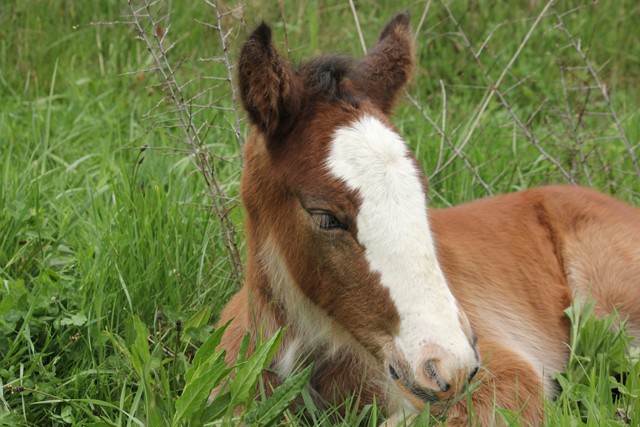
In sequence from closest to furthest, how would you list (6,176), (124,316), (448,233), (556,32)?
(124,316), (448,233), (6,176), (556,32)

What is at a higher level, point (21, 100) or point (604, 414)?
point (604, 414)

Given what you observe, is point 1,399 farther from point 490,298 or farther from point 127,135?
point 127,135

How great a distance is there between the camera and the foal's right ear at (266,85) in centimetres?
314

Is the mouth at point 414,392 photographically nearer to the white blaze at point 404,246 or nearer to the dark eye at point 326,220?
the white blaze at point 404,246

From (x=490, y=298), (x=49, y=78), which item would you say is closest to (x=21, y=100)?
(x=49, y=78)

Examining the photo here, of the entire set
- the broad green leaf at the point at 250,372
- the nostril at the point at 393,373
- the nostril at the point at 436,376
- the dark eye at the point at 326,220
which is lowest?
the broad green leaf at the point at 250,372

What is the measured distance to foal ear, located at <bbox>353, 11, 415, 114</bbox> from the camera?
11.8 ft

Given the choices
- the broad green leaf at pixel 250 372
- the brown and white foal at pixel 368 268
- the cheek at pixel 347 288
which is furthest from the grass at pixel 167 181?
the cheek at pixel 347 288

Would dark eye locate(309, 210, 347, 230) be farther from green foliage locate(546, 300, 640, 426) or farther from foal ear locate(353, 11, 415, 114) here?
green foliage locate(546, 300, 640, 426)

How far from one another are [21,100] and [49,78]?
449mm

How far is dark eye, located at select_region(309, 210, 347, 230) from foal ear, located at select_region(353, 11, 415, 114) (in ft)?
2.05

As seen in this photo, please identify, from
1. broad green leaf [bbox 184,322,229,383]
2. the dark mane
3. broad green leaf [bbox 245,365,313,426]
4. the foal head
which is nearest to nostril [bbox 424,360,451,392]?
the foal head

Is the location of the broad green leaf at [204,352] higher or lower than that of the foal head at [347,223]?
lower

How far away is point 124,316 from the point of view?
4055 millimetres
